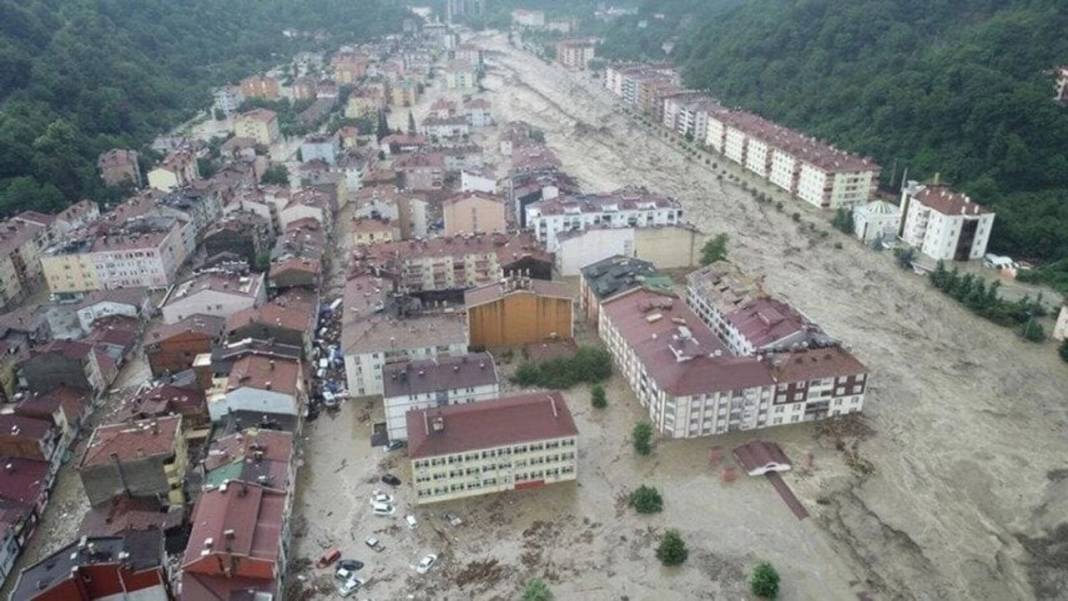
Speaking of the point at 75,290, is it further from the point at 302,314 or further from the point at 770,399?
the point at 770,399

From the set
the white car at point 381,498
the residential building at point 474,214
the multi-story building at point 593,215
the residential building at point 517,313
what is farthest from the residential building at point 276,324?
the multi-story building at point 593,215

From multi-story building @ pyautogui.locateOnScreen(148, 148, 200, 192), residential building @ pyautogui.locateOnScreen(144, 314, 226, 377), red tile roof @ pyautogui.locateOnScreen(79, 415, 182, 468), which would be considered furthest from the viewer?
multi-story building @ pyautogui.locateOnScreen(148, 148, 200, 192)

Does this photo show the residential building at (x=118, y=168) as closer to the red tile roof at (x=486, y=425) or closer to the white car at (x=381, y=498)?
the white car at (x=381, y=498)

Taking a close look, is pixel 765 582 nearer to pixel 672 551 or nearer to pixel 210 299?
pixel 672 551

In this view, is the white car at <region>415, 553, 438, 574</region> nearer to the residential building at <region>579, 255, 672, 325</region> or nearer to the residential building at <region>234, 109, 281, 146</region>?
the residential building at <region>579, 255, 672, 325</region>

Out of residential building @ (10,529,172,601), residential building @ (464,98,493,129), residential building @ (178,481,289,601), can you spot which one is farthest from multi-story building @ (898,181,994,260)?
residential building @ (464,98,493,129)
